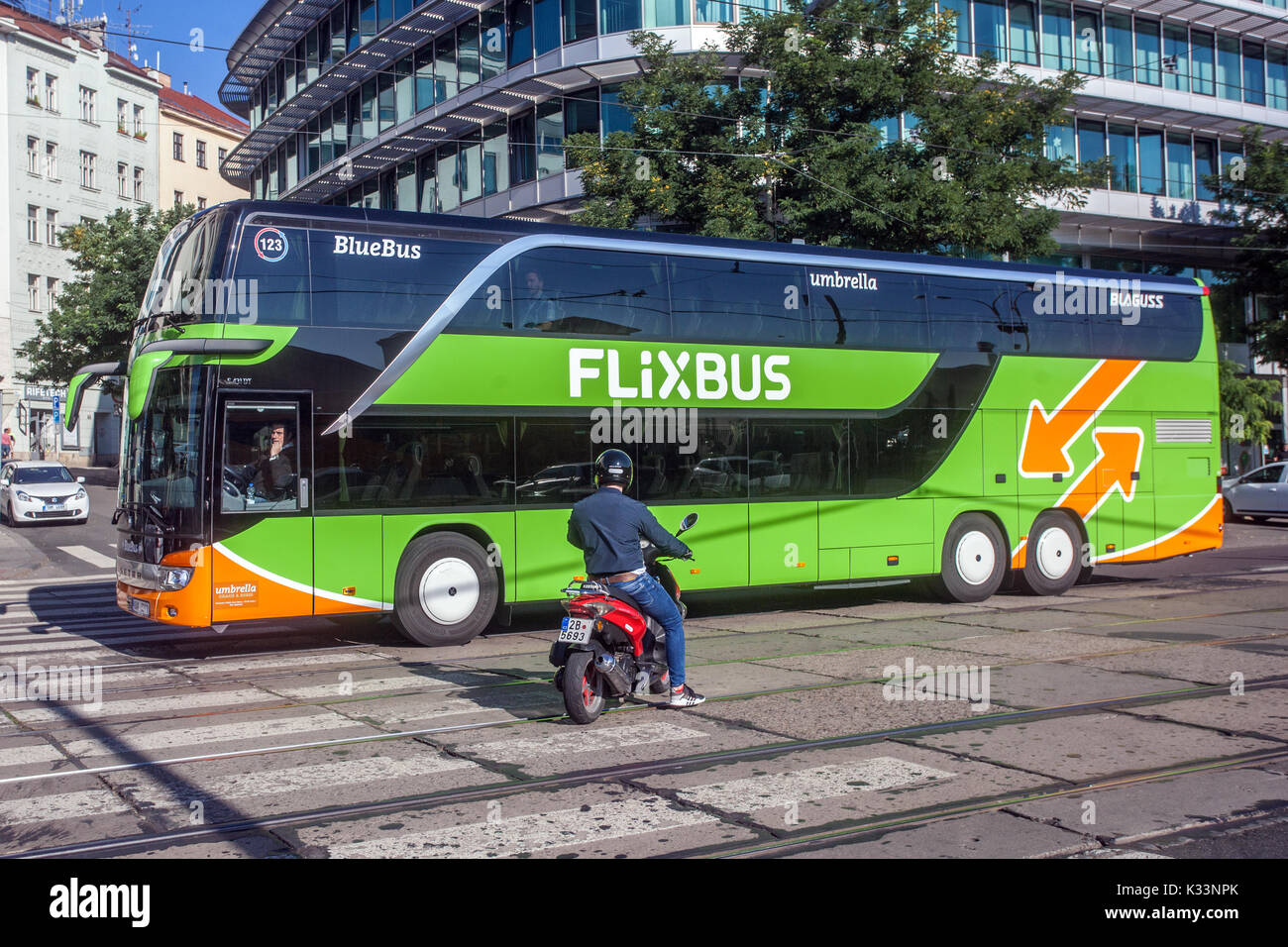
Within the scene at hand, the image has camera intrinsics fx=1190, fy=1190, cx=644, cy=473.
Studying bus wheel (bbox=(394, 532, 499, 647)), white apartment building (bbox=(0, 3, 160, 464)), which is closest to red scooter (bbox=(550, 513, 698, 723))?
bus wheel (bbox=(394, 532, 499, 647))

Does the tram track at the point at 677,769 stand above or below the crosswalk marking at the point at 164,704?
below

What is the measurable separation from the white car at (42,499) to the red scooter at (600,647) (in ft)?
79.7

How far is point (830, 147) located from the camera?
2167cm

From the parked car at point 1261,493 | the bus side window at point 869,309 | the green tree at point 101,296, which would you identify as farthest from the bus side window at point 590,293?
the green tree at point 101,296

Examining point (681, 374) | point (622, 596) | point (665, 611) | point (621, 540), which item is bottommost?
point (665, 611)

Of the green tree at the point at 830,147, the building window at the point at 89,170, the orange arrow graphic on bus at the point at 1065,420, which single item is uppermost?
the building window at the point at 89,170

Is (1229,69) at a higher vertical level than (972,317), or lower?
higher

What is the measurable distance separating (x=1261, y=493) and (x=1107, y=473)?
50.7 feet

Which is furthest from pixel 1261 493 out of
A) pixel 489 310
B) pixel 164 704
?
pixel 164 704

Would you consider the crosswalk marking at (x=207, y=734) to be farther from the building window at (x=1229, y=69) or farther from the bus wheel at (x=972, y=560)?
the building window at (x=1229, y=69)

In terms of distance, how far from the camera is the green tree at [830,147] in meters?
21.7

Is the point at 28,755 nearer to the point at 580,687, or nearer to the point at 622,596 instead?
the point at 580,687
